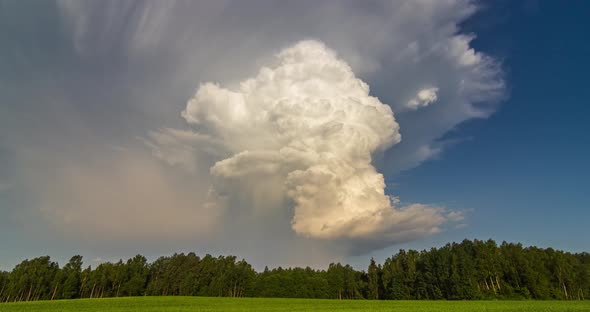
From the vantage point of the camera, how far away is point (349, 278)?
456ft

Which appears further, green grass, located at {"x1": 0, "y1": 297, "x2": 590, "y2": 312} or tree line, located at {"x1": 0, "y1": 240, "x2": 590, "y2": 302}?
tree line, located at {"x1": 0, "y1": 240, "x2": 590, "y2": 302}

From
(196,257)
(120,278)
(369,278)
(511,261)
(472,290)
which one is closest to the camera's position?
(472,290)

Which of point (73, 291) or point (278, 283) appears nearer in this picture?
point (73, 291)

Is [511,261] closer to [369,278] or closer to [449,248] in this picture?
[449,248]

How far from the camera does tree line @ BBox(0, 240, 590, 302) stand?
317 ft

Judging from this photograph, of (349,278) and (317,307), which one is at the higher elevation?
(349,278)

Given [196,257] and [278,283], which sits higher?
[196,257]

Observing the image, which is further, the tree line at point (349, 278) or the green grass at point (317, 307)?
the tree line at point (349, 278)

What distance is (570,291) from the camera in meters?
96.9

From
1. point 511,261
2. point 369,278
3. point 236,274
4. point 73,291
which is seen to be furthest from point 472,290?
point 73,291

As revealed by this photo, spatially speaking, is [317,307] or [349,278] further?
[349,278]

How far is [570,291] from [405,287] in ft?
163

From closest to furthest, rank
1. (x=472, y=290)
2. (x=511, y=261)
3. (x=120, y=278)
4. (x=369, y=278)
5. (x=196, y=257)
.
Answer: (x=472, y=290), (x=511, y=261), (x=120, y=278), (x=369, y=278), (x=196, y=257)

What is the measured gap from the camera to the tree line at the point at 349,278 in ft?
317
